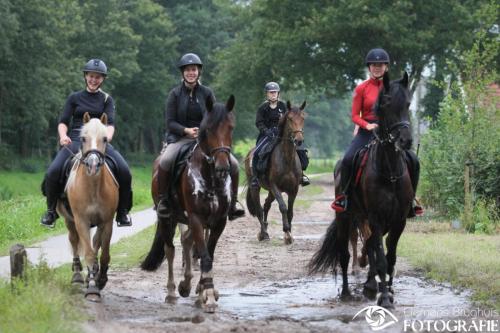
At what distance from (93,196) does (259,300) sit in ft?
8.01

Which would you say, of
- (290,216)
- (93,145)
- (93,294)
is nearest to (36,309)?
(93,294)

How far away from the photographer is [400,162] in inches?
420

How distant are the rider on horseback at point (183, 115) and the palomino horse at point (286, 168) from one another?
5930 mm

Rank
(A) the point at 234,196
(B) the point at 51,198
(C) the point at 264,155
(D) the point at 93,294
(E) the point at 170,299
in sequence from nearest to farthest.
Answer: (D) the point at 93,294 < (E) the point at 170,299 < (A) the point at 234,196 < (B) the point at 51,198 < (C) the point at 264,155

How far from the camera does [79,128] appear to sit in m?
12.1

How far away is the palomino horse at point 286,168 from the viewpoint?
1747 centimetres

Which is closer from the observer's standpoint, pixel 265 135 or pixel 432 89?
pixel 265 135

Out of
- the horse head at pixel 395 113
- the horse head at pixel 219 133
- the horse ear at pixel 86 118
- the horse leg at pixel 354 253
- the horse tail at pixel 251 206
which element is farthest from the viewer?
the horse tail at pixel 251 206

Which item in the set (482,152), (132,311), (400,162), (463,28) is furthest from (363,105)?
(463,28)

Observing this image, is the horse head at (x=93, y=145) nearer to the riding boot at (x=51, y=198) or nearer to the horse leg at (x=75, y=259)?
the riding boot at (x=51, y=198)

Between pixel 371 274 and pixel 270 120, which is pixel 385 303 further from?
pixel 270 120

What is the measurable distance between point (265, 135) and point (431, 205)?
695 centimetres

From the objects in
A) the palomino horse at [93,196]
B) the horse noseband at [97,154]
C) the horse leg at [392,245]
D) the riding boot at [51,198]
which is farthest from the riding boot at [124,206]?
the horse leg at [392,245]

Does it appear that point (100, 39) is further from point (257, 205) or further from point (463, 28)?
point (257, 205)
